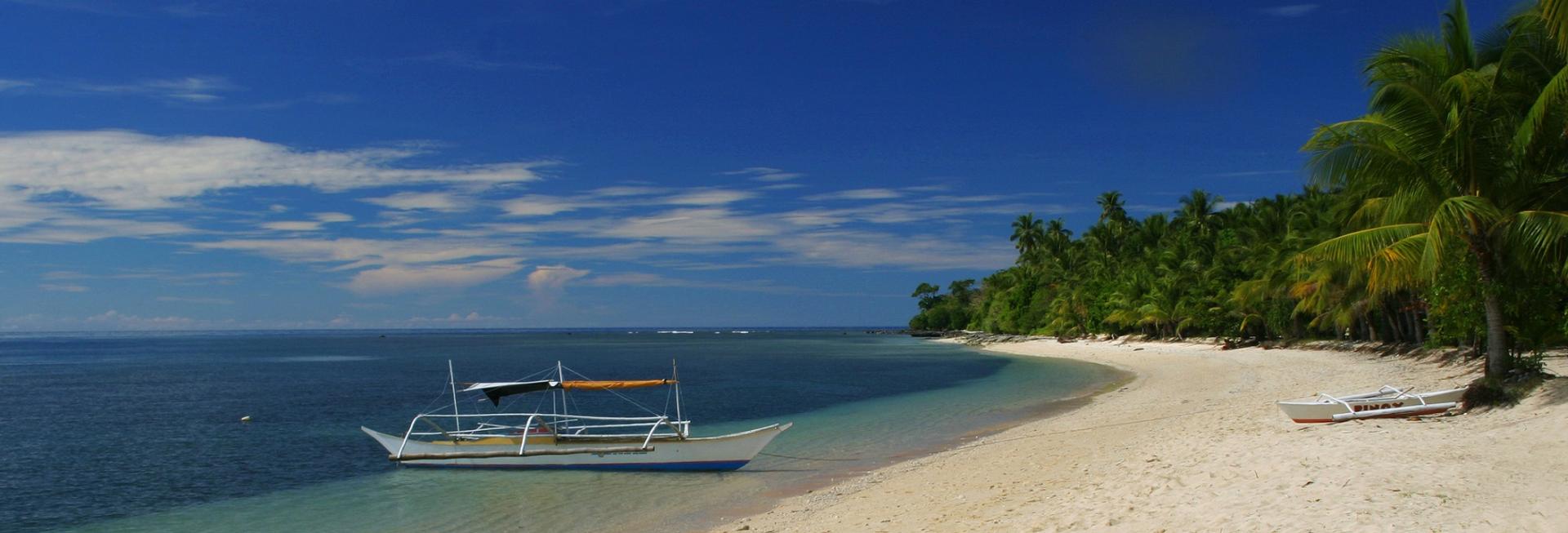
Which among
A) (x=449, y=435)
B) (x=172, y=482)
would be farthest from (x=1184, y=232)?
(x=172, y=482)

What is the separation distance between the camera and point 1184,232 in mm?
69875

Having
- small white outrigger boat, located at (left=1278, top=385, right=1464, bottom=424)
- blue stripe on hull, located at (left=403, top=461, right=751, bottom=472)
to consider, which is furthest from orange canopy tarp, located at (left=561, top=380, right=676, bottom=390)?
small white outrigger boat, located at (left=1278, top=385, right=1464, bottom=424)

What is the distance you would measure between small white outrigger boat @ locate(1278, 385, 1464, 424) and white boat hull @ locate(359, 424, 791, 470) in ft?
30.4

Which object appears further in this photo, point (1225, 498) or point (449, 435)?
point (449, 435)

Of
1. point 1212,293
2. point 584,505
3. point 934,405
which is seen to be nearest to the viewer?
point 584,505

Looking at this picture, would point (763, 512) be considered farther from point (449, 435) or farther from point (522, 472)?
point (449, 435)

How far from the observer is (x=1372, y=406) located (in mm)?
14859

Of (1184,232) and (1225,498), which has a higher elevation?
(1184,232)

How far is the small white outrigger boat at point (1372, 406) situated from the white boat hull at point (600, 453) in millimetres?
9251

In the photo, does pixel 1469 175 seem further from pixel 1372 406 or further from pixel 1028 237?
pixel 1028 237

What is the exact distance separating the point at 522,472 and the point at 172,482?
24.5 feet

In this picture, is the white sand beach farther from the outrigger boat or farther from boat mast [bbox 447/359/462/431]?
boat mast [bbox 447/359/462/431]

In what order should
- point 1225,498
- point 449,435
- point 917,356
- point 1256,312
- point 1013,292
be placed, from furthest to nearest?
point 1013,292, point 917,356, point 1256,312, point 449,435, point 1225,498

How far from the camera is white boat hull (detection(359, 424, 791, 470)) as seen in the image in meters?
17.8
